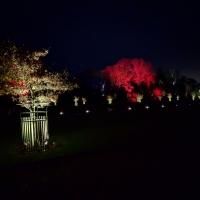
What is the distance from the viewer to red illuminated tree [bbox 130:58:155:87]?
38156 mm

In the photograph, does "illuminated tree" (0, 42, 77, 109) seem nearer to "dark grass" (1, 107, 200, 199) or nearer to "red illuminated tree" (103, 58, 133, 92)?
"dark grass" (1, 107, 200, 199)

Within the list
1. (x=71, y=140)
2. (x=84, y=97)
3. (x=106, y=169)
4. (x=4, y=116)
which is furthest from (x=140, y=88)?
(x=106, y=169)

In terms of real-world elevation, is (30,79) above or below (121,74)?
below

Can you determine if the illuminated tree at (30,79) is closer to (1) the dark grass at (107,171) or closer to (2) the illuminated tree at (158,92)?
(1) the dark grass at (107,171)

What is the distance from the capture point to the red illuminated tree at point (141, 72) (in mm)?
38156

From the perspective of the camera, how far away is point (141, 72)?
3869 cm

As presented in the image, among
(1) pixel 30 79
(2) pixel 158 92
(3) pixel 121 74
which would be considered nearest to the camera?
(1) pixel 30 79

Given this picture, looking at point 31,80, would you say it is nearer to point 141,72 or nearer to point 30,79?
point 30,79

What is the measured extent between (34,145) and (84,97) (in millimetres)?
26076

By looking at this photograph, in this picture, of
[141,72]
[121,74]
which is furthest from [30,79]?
[141,72]

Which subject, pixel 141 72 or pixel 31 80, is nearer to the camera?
pixel 31 80

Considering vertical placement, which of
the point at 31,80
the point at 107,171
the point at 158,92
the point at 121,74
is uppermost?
the point at 121,74

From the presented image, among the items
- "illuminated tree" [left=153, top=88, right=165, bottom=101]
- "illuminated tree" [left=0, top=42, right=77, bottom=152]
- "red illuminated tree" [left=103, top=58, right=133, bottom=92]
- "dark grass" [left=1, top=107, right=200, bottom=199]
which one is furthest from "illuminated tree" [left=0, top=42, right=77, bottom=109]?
"illuminated tree" [left=153, top=88, right=165, bottom=101]

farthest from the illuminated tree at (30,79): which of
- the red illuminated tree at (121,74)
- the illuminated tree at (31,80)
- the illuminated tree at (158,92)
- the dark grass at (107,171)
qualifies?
the illuminated tree at (158,92)
